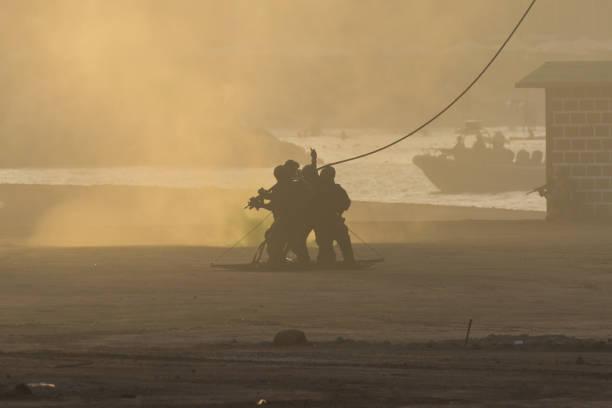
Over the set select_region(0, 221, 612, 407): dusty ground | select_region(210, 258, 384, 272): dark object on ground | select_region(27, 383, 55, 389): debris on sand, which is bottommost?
select_region(0, 221, 612, 407): dusty ground

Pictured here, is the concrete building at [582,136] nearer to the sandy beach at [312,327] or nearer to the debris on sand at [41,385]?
the sandy beach at [312,327]

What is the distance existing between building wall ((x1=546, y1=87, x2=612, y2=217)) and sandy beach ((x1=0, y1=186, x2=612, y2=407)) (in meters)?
8.02

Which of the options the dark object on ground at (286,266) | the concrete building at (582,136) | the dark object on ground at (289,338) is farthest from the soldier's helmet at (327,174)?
the concrete building at (582,136)

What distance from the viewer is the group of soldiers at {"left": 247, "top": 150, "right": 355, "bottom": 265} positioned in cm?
2023

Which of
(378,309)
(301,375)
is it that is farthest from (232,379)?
(378,309)

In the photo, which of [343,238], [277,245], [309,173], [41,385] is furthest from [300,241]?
[41,385]

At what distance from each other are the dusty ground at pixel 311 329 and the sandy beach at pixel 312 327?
0.08ft

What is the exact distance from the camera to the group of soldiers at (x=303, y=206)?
20.2 metres

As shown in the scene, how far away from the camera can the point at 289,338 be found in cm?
1214

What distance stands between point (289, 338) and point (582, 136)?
22858mm

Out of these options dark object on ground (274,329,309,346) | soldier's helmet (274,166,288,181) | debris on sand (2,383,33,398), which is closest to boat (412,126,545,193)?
soldier's helmet (274,166,288,181)

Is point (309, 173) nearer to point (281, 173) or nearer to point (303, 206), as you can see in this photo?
point (281, 173)

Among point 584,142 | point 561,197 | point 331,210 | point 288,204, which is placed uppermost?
point 584,142

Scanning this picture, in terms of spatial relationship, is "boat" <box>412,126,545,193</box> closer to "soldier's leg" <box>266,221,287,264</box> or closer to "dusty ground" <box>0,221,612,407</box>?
"dusty ground" <box>0,221,612,407</box>
